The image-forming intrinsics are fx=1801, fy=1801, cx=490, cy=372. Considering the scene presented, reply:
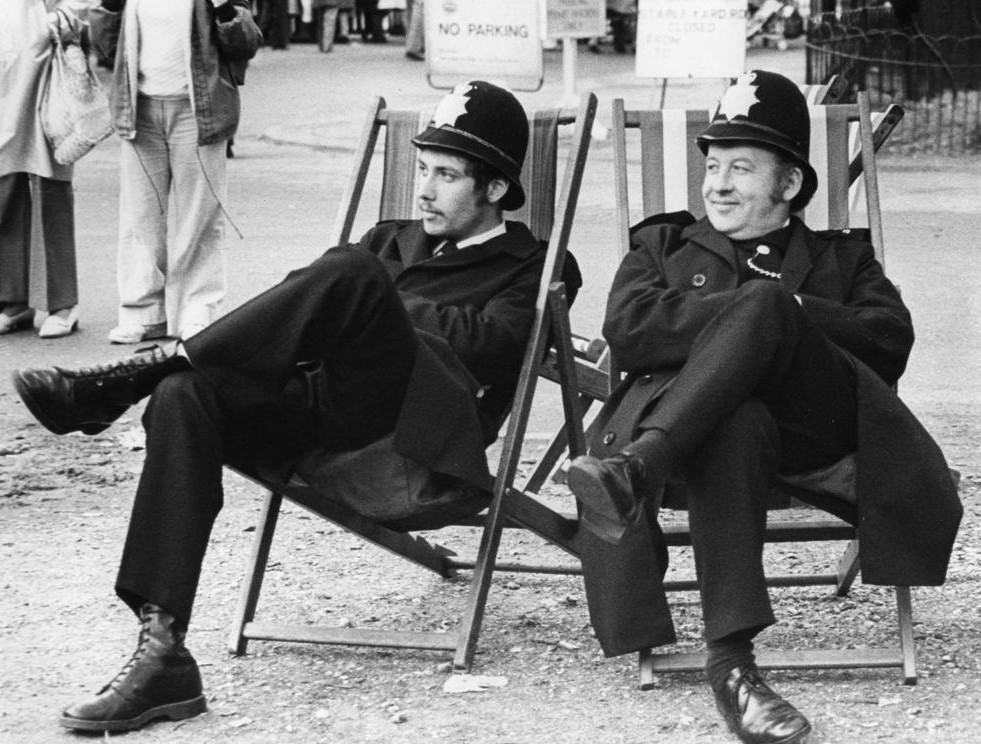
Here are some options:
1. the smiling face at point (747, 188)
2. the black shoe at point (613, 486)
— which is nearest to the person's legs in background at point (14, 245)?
the smiling face at point (747, 188)

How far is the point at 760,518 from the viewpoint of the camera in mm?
3846

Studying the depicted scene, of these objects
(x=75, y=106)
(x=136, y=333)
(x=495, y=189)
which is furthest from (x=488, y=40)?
(x=495, y=189)

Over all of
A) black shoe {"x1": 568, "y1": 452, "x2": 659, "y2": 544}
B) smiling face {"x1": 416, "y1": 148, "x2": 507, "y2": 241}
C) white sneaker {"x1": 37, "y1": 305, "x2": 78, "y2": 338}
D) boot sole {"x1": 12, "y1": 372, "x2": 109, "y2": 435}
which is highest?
smiling face {"x1": 416, "y1": 148, "x2": 507, "y2": 241}

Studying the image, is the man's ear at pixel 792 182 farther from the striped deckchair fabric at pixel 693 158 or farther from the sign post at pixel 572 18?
the sign post at pixel 572 18

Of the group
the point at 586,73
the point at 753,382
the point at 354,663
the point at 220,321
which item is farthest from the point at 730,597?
the point at 586,73

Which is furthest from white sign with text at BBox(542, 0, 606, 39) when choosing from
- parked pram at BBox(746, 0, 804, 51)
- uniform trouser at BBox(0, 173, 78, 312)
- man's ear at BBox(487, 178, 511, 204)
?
parked pram at BBox(746, 0, 804, 51)

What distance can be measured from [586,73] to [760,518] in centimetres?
1750

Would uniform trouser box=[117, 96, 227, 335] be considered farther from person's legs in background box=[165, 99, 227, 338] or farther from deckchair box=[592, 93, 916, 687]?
deckchair box=[592, 93, 916, 687]

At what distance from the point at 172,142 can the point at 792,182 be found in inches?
153

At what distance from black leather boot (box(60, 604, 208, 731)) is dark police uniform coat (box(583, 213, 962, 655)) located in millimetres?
921

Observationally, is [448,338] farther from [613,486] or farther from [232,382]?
[613,486]

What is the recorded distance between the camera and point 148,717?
3.83 m

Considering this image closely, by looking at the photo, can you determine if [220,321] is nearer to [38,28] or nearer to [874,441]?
[874,441]

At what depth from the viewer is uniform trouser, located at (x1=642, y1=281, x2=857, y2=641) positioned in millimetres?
3795
